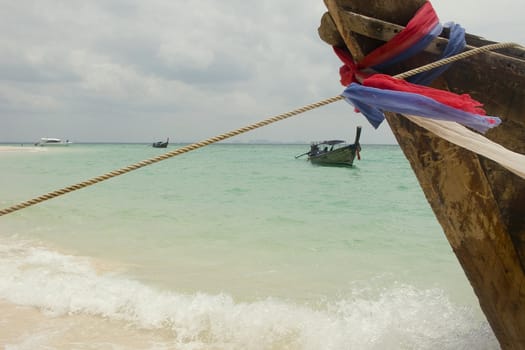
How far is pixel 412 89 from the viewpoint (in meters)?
1.74

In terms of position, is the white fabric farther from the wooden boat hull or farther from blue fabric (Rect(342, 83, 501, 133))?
the wooden boat hull

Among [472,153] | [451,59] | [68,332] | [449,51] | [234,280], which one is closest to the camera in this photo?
[451,59]

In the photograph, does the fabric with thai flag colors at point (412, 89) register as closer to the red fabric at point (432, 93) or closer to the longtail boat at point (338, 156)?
the red fabric at point (432, 93)

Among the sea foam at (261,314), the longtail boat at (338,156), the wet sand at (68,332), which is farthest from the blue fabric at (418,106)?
the longtail boat at (338,156)

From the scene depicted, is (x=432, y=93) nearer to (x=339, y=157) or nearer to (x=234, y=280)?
(x=234, y=280)

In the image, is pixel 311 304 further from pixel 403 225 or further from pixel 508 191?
pixel 403 225

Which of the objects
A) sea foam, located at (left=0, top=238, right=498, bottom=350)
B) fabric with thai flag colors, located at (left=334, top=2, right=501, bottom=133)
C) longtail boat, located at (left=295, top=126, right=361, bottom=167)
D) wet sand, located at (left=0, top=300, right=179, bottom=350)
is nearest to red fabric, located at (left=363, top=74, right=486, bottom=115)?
fabric with thai flag colors, located at (left=334, top=2, right=501, bottom=133)

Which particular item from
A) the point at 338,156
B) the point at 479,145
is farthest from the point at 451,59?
the point at 338,156

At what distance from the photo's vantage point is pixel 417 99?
A: 5.56ft

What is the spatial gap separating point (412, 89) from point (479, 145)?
349 millimetres

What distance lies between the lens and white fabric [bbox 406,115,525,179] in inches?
64.8

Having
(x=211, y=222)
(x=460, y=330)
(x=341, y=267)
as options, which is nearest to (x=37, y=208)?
(x=211, y=222)

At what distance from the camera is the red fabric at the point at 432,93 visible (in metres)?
1.70

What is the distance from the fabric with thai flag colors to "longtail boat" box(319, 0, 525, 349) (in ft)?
0.10
